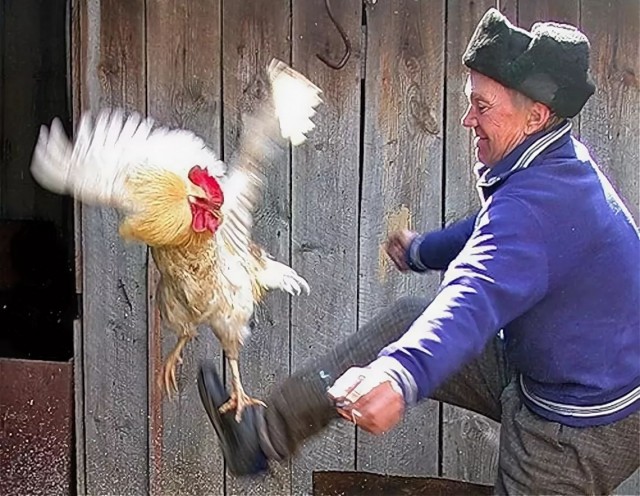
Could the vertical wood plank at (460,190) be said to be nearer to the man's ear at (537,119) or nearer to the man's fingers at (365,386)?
the man's ear at (537,119)

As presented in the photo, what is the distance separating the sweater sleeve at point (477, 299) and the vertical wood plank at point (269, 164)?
1421 millimetres

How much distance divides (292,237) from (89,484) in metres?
1.14

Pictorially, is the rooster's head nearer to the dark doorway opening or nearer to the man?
the man

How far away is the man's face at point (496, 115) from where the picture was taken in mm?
2402

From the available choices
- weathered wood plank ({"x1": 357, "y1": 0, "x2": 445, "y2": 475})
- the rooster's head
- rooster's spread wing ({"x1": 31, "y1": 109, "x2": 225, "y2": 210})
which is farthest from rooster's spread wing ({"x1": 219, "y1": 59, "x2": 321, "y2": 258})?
weathered wood plank ({"x1": 357, "y1": 0, "x2": 445, "y2": 475})

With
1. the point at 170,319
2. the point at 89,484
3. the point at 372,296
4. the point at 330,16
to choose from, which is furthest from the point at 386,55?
the point at 89,484

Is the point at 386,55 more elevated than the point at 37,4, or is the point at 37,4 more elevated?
the point at 37,4

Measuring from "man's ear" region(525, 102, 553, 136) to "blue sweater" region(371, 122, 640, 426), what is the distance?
0.07ft

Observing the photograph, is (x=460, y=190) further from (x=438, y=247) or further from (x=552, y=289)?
(x=552, y=289)

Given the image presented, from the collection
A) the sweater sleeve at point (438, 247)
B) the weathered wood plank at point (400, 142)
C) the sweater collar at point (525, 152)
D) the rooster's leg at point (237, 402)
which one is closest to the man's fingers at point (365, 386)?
the sweater collar at point (525, 152)

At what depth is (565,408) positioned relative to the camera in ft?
7.93

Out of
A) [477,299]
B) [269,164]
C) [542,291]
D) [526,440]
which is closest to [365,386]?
[477,299]

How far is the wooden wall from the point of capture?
3572mm

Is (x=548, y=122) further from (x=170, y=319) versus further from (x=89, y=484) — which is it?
(x=89, y=484)
